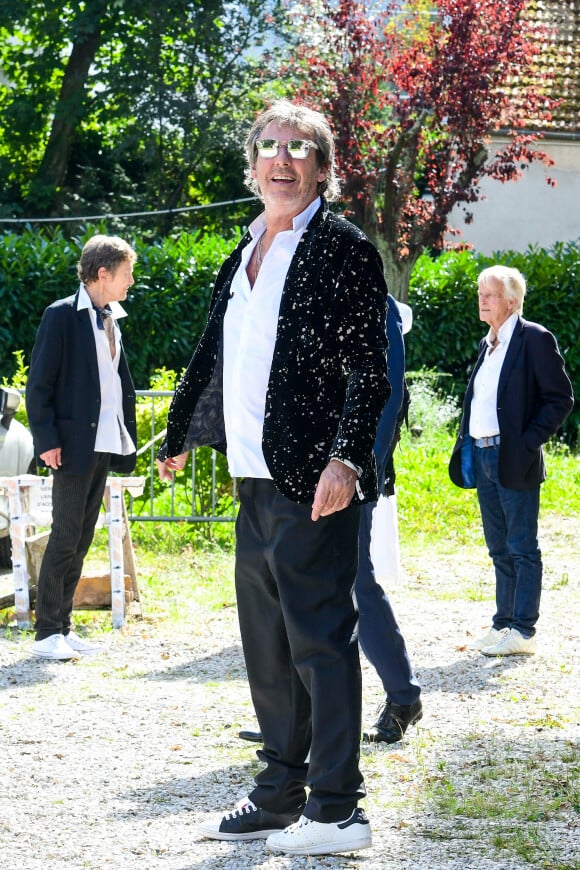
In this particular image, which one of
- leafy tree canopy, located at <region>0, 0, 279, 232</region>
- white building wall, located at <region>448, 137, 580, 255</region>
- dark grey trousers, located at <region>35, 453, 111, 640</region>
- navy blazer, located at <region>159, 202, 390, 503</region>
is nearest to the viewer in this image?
navy blazer, located at <region>159, 202, 390, 503</region>

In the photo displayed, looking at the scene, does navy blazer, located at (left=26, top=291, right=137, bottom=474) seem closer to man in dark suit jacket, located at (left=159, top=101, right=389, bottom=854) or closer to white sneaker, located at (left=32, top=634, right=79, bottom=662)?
white sneaker, located at (left=32, top=634, right=79, bottom=662)

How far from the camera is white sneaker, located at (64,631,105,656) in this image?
21.8ft

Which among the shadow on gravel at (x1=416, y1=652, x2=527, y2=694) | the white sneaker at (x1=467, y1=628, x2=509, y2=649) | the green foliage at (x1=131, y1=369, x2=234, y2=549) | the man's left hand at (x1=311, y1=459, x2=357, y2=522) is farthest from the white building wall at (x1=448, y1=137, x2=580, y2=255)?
the man's left hand at (x1=311, y1=459, x2=357, y2=522)

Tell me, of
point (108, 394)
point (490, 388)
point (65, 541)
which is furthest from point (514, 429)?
point (65, 541)

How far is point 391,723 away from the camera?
4.97 metres

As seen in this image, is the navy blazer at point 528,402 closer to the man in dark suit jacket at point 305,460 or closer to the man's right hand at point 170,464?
the man's right hand at point 170,464

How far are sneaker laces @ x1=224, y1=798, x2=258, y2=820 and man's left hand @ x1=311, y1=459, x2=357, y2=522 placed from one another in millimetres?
1020

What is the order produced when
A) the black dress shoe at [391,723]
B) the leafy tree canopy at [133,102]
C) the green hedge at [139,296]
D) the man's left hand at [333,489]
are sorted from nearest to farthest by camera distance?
the man's left hand at [333,489], the black dress shoe at [391,723], the green hedge at [139,296], the leafy tree canopy at [133,102]

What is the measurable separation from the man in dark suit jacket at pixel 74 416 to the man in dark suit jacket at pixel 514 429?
6.35 ft

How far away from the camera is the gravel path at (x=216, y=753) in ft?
12.4

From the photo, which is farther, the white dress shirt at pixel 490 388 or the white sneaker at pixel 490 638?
the white sneaker at pixel 490 638

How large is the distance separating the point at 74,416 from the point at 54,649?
1.21m

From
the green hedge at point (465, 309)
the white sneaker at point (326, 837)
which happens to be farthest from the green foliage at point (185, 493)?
the green hedge at point (465, 309)

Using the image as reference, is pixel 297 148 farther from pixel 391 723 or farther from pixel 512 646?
pixel 512 646
